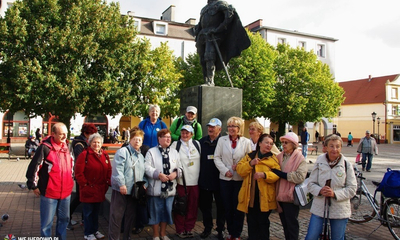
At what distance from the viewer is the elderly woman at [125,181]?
4.50 meters

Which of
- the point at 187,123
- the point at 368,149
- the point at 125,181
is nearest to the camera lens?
the point at 125,181

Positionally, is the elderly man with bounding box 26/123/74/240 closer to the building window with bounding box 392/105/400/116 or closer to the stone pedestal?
the stone pedestal

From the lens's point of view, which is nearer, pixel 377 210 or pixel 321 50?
pixel 377 210

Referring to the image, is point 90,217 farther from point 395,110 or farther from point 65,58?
point 395,110

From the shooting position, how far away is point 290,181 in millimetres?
4277

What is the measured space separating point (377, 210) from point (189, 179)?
11.2 feet

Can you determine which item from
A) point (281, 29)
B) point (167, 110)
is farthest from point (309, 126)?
point (167, 110)

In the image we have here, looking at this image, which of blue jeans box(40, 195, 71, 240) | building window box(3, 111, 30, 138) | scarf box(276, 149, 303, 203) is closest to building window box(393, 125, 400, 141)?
building window box(3, 111, 30, 138)

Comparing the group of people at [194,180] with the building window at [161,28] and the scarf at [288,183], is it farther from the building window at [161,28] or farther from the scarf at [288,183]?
the building window at [161,28]

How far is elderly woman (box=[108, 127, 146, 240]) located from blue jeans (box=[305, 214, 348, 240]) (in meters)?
2.37

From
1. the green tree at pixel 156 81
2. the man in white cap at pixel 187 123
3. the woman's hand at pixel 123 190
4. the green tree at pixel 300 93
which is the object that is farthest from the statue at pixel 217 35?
the green tree at pixel 300 93

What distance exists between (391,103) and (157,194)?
182 ft

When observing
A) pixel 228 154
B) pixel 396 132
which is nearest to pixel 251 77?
pixel 228 154

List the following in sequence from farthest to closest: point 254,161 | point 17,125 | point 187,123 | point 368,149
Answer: point 17,125
point 368,149
point 187,123
point 254,161
